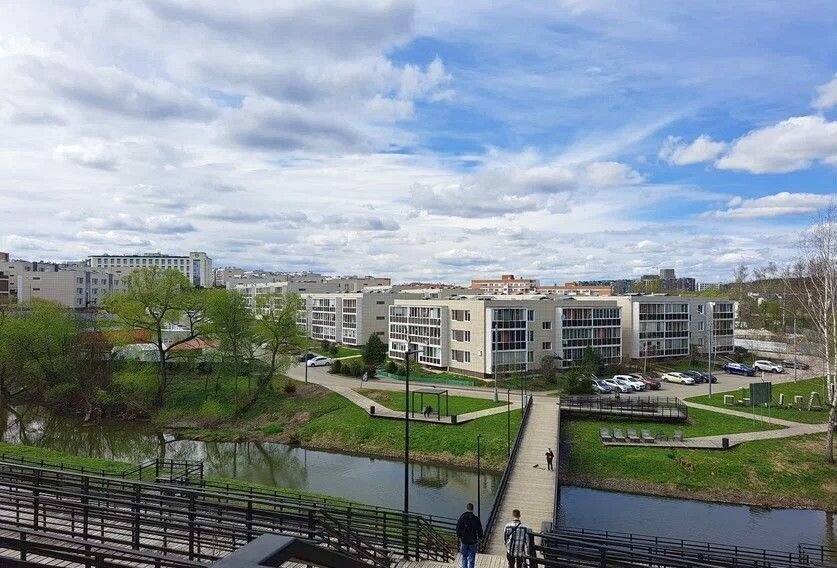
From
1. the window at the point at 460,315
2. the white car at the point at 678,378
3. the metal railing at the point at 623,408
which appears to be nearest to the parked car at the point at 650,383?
the white car at the point at 678,378

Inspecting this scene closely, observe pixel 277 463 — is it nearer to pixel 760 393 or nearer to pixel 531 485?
pixel 531 485

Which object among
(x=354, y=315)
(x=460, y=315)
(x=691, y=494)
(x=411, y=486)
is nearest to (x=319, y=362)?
(x=354, y=315)

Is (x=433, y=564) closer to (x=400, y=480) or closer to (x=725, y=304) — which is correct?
(x=400, y=480)

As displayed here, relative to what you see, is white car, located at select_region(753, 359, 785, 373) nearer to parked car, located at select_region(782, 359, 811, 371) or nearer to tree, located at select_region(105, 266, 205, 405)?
parked car, located at select_region(782, 359, 811, 371)

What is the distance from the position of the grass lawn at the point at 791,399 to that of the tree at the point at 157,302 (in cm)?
4164

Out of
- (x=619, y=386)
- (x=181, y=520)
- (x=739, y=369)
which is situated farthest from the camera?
(x=739, y=369)

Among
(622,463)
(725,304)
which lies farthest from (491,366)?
(725,304)

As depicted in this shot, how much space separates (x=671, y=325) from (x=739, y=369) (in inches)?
336

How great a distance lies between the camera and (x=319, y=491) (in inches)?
1169

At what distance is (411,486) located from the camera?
30062 mm

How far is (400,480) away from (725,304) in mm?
54215

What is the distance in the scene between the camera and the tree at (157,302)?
151 feet

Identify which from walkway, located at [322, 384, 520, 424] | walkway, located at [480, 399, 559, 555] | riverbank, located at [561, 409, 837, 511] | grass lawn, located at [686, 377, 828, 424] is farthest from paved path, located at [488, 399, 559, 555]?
grass lawn, located at [686, 377, 828, 424]

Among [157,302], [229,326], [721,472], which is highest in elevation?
[157,302]
